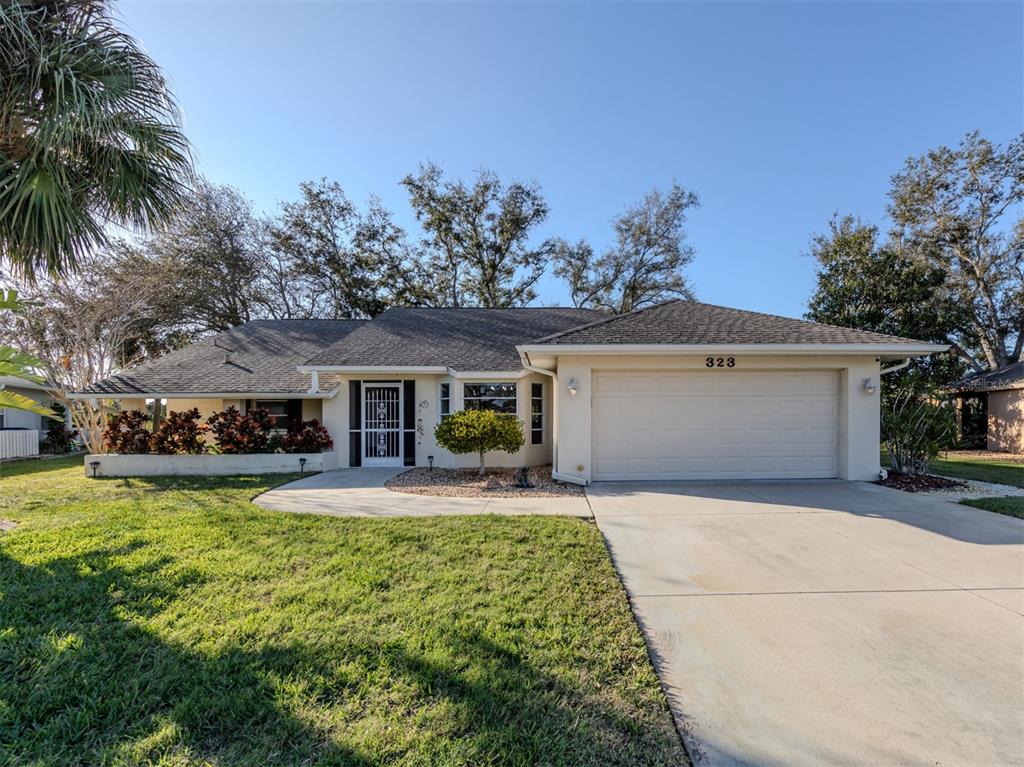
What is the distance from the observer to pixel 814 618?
3479 mm

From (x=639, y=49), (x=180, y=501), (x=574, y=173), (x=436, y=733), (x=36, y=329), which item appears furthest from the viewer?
(x=574, y=173)

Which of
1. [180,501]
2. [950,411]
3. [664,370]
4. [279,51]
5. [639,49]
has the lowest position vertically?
[180,501]

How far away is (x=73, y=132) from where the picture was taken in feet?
18.8

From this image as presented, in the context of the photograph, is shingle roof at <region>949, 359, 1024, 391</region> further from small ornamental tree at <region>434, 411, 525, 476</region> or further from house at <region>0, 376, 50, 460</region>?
house at <region>0, 376, 50, 460</region>

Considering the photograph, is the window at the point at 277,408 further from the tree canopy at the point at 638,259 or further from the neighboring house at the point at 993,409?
the neighboring house at the point at 993,409

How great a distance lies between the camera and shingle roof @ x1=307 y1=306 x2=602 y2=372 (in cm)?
1188

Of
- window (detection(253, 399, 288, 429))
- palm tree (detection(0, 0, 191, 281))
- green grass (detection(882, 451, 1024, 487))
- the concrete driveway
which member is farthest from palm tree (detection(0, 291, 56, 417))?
green grass (detection(882, 451, 1024, 487))

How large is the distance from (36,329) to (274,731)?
1753 cm

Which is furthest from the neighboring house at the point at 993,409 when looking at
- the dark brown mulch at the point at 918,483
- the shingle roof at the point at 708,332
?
the shingle roof at the point at 708,332

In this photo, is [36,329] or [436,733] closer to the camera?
[436,733]

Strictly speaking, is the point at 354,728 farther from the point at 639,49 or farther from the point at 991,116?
the point at 991,116

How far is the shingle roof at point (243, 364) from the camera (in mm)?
12273

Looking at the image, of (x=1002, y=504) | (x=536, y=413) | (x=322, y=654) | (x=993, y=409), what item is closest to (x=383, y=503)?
(x=322, y=654)

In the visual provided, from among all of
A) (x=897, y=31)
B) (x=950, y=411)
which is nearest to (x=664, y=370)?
(x=950, y=411)
